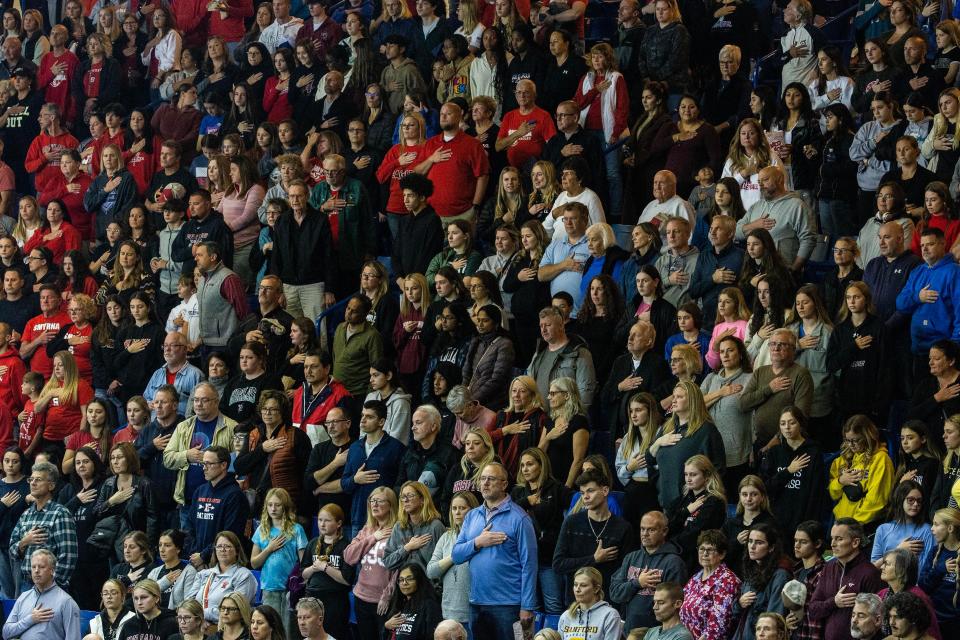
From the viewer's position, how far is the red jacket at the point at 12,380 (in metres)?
14.6

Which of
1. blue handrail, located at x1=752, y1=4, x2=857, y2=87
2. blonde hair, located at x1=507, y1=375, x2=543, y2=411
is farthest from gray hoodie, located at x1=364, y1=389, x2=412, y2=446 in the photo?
blue handrail, located at x1=752, y1=4, x2=857, y2=87

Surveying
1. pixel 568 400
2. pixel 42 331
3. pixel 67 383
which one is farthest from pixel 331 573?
pixel 42 331

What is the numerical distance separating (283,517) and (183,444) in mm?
1340

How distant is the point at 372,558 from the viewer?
37.1ft

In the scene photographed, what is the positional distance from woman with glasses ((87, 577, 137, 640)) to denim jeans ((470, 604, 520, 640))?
2240 millimetres

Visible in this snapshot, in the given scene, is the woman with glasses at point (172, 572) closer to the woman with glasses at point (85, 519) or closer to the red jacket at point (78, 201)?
the woman with glasses at point (85, 519)

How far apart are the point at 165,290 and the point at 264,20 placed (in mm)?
3910

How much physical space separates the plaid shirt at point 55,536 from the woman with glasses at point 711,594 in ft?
15.0

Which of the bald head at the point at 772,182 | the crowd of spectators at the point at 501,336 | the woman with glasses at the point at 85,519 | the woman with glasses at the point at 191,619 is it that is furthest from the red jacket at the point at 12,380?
→ the bald head at the point at 772,182

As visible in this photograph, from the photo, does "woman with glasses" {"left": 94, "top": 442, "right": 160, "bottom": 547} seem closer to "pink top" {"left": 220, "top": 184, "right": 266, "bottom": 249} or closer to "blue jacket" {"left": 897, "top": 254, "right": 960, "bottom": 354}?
"pink top" {"left": 220, "top": 184, "right": 266, "bottom": 249}

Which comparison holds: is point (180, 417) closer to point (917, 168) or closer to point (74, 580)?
point (74, 580)

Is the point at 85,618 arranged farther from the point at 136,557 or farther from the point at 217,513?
the point at 217,513

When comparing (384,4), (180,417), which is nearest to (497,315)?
(180,417)

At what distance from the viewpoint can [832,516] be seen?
10773 mm
